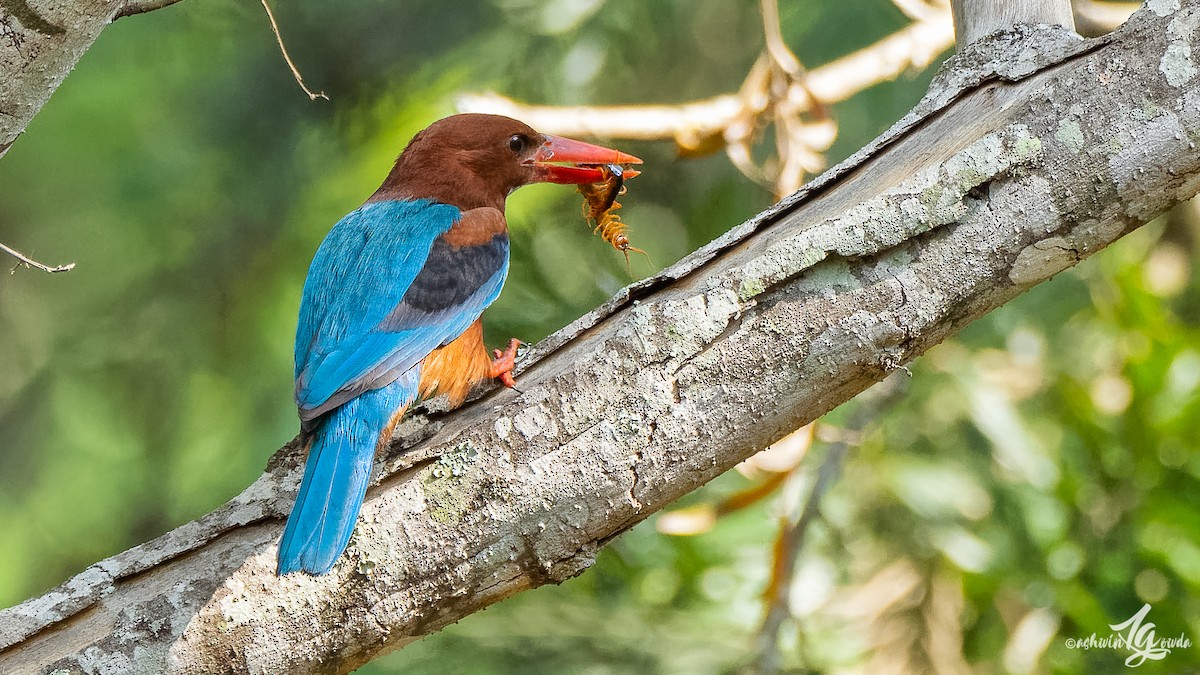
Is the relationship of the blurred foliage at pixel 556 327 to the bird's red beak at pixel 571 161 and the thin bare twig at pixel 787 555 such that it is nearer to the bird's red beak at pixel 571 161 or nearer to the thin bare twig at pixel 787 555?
the thin bare twig at pixel 787 555

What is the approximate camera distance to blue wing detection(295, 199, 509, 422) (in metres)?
2.15

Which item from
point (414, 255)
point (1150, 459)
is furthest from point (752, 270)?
point (1150, 459)

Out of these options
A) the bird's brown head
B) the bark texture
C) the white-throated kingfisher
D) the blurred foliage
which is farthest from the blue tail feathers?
the bark texture

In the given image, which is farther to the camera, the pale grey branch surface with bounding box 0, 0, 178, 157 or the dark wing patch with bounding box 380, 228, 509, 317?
→ the dark wing patch with bounding box 380, 228, 509, 317

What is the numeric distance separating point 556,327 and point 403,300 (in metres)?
0.80

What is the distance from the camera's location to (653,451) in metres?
1.66

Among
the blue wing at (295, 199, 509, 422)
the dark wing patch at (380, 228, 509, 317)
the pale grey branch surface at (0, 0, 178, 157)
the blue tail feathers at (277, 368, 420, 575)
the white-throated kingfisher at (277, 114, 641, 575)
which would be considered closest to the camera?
the pale grey branch surface at (0, 0, 178, 157)

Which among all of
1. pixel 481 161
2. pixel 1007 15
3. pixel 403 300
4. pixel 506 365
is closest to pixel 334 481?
pixel 506 365

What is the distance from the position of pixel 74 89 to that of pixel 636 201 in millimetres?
1687

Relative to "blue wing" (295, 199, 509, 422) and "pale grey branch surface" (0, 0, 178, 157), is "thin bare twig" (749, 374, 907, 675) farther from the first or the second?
"pale grey branch surface" (0, 0, 178, 157)

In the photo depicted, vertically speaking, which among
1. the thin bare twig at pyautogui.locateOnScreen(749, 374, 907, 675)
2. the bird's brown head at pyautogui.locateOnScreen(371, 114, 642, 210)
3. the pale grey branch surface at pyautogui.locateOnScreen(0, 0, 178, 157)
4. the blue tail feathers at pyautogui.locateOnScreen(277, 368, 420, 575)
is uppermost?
the pale grey branch surface at pyautogui.locateOnScreen(0, 0, 178, 157)

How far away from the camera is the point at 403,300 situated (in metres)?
2.34

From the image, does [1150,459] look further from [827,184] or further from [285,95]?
[285,95]

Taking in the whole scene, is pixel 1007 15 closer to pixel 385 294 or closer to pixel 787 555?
pixel 385 294
